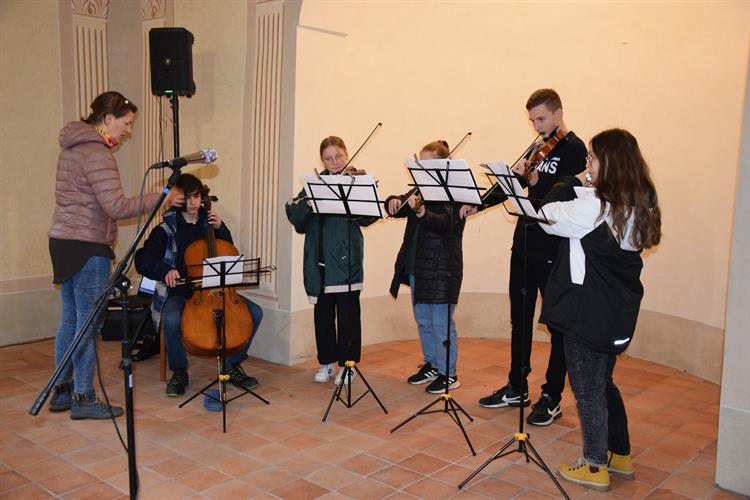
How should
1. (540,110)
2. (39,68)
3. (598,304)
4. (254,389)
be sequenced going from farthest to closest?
(39,68)
(254,389)
(540,110)
(598,304)

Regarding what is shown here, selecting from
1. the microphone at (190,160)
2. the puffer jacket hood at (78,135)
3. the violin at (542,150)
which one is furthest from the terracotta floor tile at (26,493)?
the violin at (542,150)

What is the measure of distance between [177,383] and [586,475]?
2.64 m

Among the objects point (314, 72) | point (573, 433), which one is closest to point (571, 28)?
point (314, 72)

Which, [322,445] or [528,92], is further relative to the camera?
[528,92]

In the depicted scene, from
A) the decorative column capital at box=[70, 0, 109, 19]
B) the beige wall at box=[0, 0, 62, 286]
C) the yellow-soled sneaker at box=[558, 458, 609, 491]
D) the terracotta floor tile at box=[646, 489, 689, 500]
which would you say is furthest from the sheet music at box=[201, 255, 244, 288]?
the decorative column capital at box=[70, 0, 109, 19]

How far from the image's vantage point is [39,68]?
19.2 feet

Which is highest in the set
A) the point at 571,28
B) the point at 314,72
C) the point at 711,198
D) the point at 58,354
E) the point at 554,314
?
the point at 571,28

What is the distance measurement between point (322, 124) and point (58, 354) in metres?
2.47

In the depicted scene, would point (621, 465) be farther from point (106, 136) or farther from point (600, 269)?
point (106, 136)

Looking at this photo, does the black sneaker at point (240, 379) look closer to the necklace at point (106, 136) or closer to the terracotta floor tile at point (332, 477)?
the terracotta floor tile at point (332, 477)

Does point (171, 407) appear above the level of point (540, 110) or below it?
below

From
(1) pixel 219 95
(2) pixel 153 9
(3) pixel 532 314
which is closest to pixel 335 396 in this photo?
(3) pixel 532 314

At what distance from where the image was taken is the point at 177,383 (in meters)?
4.64

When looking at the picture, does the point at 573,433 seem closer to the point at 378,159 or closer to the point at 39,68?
the point at 378,159
